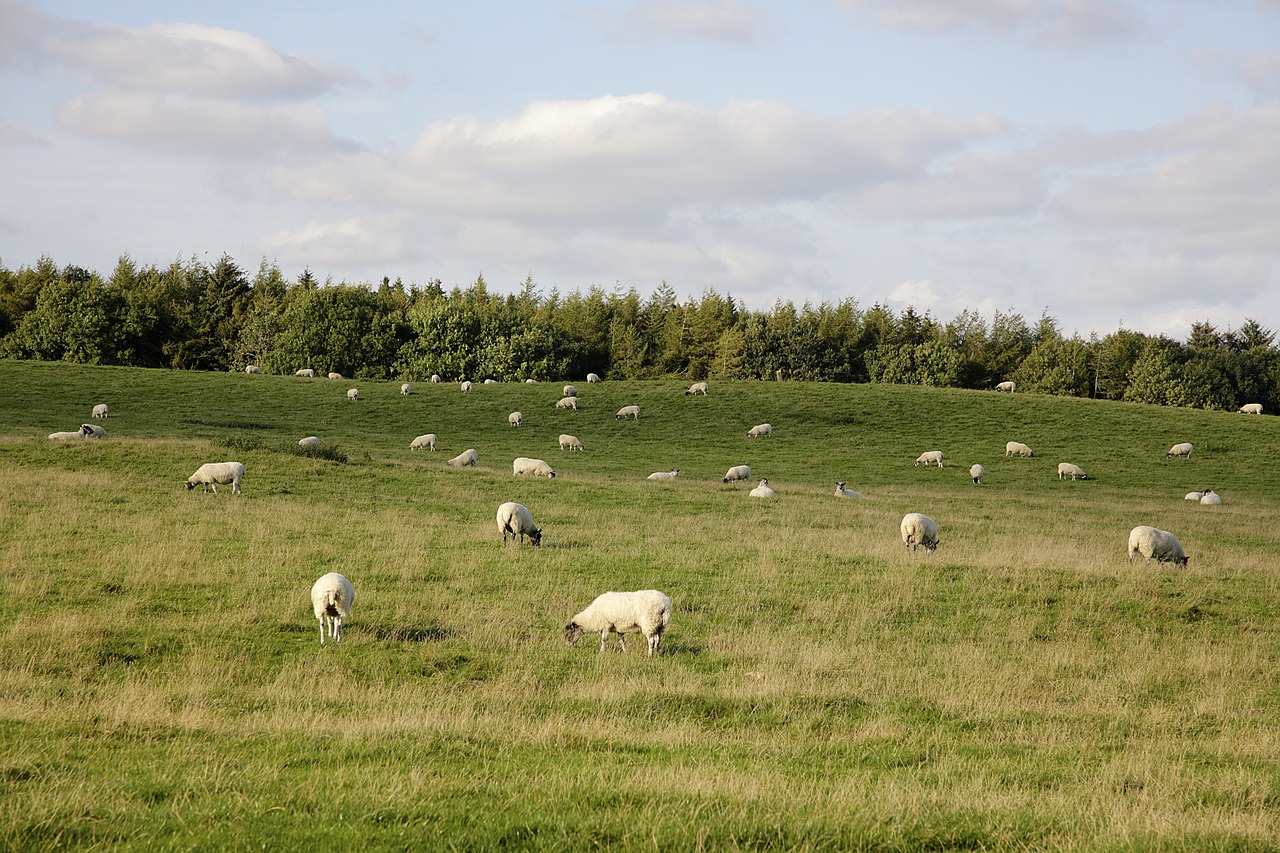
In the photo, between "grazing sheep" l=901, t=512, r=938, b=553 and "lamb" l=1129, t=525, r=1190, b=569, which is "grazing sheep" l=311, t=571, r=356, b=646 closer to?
"grazing sheep" l=901, t=512, r=938, b=553

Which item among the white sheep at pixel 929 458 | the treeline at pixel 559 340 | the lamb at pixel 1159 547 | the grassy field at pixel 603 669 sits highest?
the treeline at pixel 559 340

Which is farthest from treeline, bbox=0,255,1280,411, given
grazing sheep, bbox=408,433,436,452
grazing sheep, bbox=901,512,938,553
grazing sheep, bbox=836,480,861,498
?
grazing sheep, bbox=901,512,938,553

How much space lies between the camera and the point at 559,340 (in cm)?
10338

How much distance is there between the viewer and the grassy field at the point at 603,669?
805 centimetres

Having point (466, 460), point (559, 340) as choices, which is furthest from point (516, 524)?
point (559, 340)

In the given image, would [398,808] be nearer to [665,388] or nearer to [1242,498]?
[1242,498]

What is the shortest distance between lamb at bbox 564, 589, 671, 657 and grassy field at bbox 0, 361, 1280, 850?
532 mm

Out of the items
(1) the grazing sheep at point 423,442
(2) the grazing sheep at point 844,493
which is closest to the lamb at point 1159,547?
(2) the grazing sheep at point 844,493

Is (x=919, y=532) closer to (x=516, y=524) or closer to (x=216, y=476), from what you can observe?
(x=516, y=524)

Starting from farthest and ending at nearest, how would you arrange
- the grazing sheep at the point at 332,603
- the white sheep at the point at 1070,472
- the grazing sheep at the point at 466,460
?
the white sheep at the point at 1070,472 < the grazing sheep at the point at 466,460 < the grazing sheep at the point at 332,603

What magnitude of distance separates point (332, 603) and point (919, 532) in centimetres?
1681

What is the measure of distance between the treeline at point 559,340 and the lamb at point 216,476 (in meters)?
63.6

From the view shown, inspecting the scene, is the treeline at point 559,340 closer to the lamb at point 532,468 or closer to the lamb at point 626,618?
the lamb at point 532,468

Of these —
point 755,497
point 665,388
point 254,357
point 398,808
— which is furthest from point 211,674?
point 254,357
